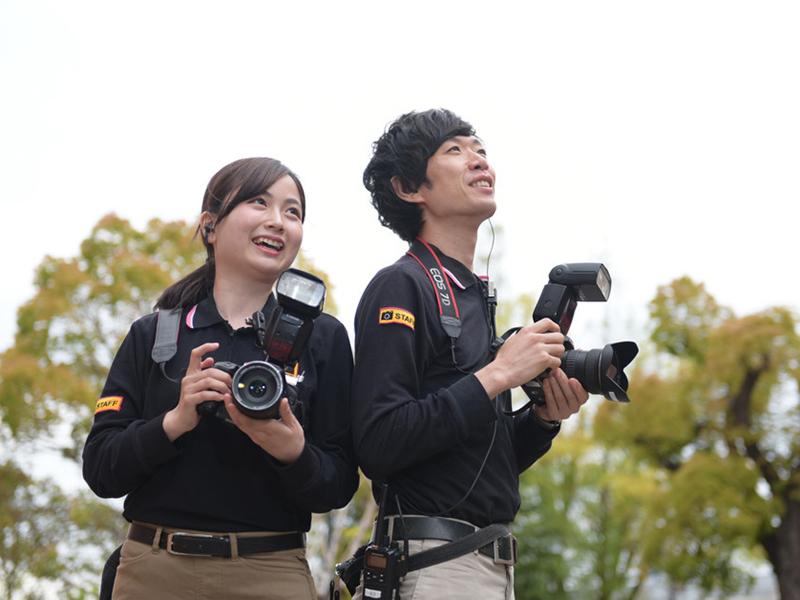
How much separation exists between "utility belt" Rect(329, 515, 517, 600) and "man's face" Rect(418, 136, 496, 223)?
116 centimetres

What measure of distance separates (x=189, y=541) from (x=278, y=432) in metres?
0.44

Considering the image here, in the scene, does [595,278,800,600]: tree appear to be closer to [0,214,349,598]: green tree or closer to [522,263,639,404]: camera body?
[0,214,349,598]: green tree

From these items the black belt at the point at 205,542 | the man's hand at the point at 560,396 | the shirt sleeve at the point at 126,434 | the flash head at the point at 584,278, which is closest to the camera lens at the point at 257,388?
the shirt sleeve at the point at 126,434

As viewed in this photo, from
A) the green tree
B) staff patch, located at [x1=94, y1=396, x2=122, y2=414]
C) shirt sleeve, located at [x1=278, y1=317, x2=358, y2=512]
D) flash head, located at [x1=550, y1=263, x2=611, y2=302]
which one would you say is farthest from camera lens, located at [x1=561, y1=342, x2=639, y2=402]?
the green tree

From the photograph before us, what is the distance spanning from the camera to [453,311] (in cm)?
318

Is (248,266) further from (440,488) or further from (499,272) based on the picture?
(499,272)

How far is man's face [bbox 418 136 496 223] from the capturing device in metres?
3.45

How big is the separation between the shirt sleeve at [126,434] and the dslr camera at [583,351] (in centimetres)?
122

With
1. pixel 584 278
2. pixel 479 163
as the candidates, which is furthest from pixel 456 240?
pixel 584 278

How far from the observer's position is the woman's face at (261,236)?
321 cm

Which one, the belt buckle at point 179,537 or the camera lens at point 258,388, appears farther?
the belt buckle at point 179,537

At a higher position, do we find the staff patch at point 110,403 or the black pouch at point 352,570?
the staff patch at point 110,403

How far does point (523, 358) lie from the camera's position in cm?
296

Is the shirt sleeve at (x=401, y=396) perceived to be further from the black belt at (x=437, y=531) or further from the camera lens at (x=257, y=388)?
the camera lens at (x=257, y=388)
